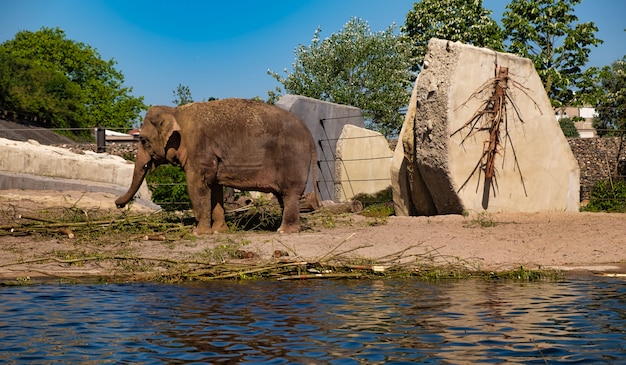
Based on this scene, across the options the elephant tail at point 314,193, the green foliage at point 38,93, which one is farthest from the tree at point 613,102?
the green foliage at point 38,93

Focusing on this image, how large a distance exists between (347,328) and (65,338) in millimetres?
1999

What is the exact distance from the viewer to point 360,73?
116 ft

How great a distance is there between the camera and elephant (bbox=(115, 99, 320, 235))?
11898 mm

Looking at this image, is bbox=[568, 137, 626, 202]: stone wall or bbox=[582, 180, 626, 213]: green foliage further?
bbox=[568, 137, 626, 202]: stone wall

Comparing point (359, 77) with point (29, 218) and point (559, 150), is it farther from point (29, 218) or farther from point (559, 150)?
point (29, 218)

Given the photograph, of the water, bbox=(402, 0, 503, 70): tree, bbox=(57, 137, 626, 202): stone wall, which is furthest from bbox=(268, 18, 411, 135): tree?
the water

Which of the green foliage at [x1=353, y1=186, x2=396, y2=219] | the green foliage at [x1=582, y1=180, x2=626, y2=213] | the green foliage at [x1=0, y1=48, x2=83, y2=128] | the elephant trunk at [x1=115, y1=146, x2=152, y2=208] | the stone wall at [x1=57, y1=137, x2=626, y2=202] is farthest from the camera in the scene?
the green foliage at [x1=0, y1=48, x2=83, y2=128]

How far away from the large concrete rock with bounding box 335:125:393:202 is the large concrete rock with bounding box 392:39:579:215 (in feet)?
16.9

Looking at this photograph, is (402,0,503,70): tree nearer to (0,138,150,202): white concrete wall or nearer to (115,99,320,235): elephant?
(0,138,150,202): white concrete wall

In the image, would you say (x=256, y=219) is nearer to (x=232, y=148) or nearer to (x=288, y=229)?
(x=288, y=229)

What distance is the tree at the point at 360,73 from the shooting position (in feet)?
112

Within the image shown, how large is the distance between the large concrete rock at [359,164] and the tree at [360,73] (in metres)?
13.8

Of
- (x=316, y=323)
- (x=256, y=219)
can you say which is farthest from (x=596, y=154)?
(x=316, y=323)

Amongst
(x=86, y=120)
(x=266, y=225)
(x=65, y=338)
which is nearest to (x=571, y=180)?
(x=266, y=225)
